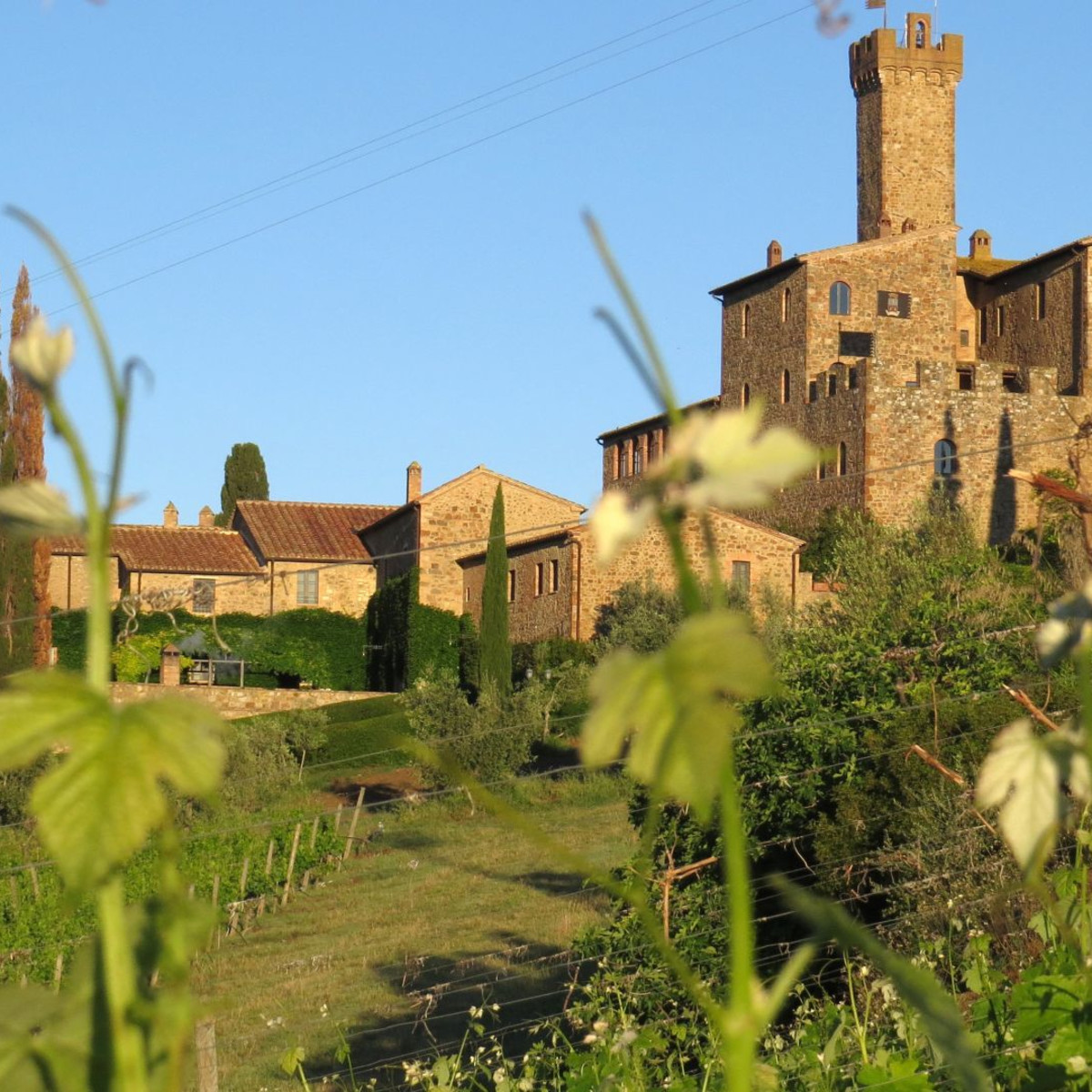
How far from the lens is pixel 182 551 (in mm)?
41125

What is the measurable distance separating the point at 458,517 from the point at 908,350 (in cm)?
1188

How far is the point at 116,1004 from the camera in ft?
2.04

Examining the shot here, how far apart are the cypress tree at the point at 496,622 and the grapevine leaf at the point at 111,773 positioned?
30057 millimetres

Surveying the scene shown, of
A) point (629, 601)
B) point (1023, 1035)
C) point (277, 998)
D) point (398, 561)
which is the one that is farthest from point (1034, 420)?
point (1023, 1035)

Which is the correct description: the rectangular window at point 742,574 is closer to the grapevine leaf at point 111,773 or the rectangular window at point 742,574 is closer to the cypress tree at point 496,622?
the cypress tree at point 496,622

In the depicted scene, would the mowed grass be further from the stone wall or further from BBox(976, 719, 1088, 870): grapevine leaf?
the stone wall

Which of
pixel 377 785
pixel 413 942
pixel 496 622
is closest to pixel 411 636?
pixel 496 622

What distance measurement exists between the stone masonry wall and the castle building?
16.7 ft

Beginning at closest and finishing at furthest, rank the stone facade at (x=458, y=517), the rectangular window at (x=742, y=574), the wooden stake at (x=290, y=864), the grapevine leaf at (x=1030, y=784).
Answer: the grapevine leaf at (x=1030, y=784), the wooden stake at (x=290, y=864), the rectangular window at (x=742, y=574), the stone facade at (x=458, y=517)

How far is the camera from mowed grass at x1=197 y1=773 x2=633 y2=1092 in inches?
442

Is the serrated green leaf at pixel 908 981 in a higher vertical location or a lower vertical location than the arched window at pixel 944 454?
lower

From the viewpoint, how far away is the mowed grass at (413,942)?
11219 mm

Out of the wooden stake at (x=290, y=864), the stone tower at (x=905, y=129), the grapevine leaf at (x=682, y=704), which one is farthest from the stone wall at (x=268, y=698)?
the grapevine leaf at (x=682, y=704)

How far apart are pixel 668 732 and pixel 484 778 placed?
921 inches
